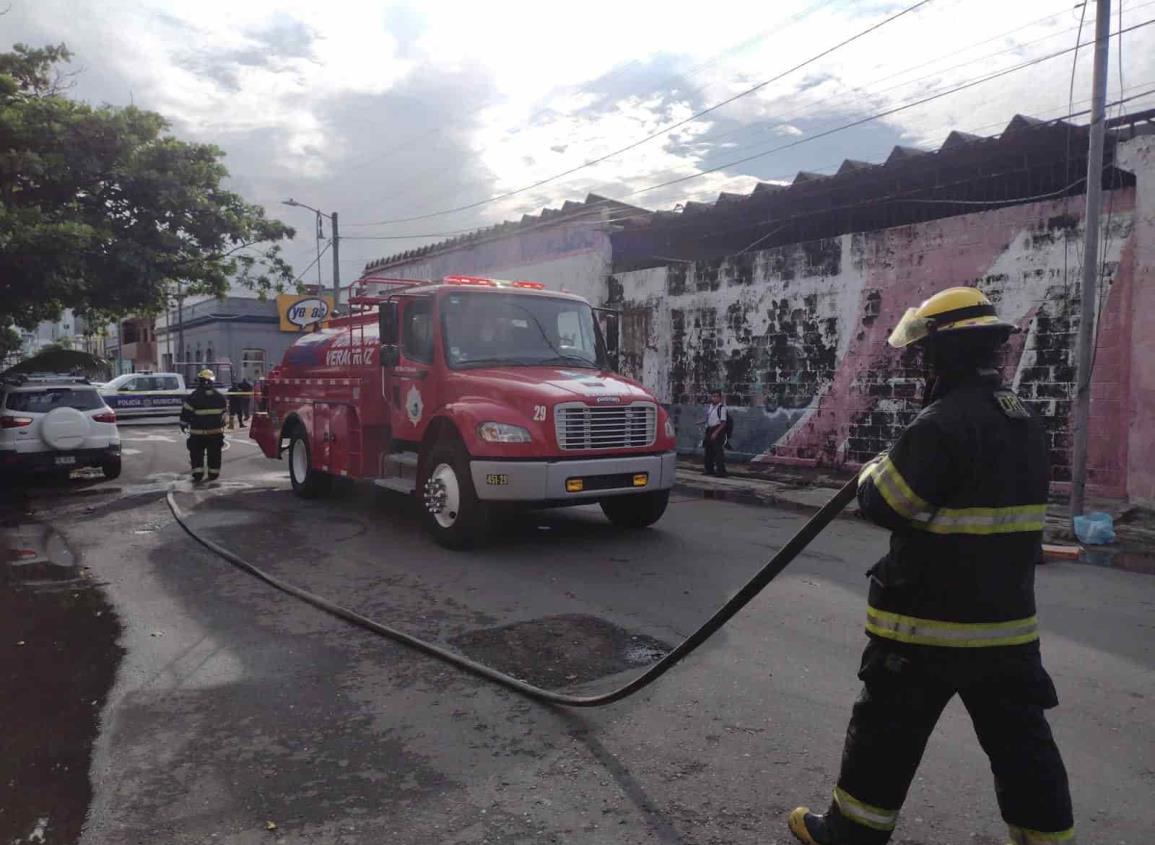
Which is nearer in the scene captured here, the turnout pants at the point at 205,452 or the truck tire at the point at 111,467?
the truck tire at the point at 111,467

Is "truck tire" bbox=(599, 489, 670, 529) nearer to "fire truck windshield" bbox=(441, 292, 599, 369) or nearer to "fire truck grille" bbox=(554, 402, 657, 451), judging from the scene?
"fire truck grille" bbox=(554, 402, 657, 451)

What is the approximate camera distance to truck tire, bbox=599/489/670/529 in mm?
8562

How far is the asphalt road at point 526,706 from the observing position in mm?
3131

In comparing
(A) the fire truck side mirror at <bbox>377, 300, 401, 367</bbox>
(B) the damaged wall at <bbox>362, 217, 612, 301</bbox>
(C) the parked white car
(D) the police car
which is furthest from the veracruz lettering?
(D) the police car

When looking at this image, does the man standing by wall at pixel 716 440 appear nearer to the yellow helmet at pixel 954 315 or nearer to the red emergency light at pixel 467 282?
the red emergency light at pixel 467 282

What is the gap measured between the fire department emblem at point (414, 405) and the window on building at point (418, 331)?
32cm

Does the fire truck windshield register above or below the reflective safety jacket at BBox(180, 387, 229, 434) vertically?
above

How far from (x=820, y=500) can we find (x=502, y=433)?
5.50 m

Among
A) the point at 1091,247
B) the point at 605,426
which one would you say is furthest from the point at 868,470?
the point at 1091,247

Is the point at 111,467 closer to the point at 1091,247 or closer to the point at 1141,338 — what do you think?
the point at 1091,247

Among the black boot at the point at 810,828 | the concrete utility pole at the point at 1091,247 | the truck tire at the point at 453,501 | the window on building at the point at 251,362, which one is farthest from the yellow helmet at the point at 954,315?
the window on building at the point at 251,362

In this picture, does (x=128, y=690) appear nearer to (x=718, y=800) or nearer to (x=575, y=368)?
(x=718, y=800)

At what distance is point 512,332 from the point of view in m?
8.58

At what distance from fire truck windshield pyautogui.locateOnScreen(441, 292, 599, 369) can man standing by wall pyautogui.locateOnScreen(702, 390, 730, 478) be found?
17.9 ft
